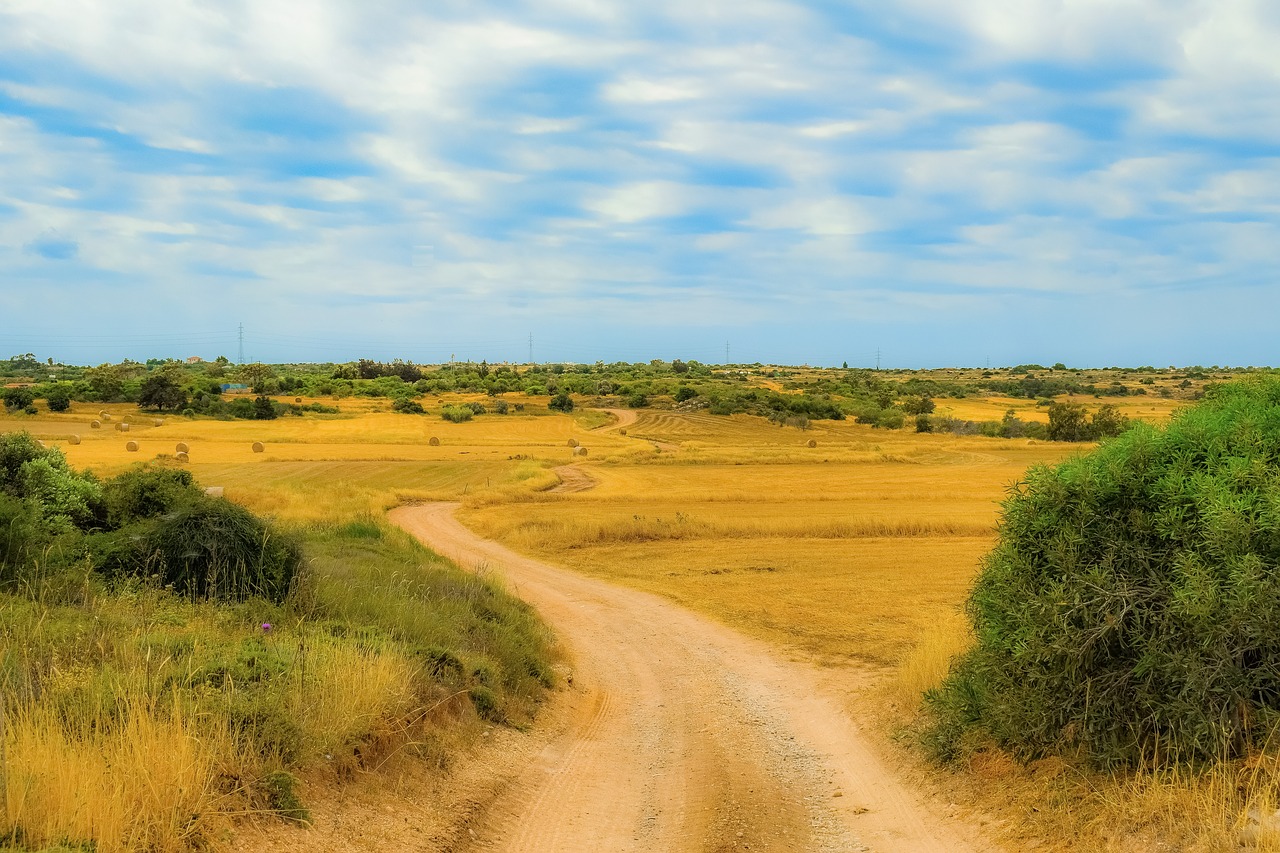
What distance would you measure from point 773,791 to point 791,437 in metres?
72.5

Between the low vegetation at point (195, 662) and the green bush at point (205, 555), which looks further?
the green bush at point (205, 555)

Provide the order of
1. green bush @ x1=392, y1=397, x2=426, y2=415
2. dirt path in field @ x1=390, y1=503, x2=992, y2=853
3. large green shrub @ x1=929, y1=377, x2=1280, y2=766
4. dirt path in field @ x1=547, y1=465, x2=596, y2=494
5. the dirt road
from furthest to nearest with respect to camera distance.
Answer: green bush @ x1=392, y1=397, x2=426, y2=415, the dirt road, dirt path in field @ x1=547, y1=465, x2=596, y2=494, dirt path in field @ x1=390, y1=503, x2=992, y2=853, large green shrub @ x1=929, y1=377, x2=1280, y2=766

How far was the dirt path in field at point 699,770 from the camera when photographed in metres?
7.06

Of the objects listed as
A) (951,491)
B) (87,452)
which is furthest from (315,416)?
(951,491)

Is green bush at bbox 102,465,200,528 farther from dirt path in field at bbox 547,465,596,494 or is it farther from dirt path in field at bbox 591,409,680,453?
dirt path in field at bbox 591,409,680,453

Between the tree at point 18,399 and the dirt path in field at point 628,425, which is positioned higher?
the tree at point 18,399

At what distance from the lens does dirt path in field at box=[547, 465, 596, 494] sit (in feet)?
144

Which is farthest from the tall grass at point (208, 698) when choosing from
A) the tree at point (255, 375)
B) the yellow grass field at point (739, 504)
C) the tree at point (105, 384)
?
the tree at point (255, 375)

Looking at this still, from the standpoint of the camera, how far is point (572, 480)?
4750 cm

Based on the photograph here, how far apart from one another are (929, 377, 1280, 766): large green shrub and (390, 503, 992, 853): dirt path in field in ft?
4.26

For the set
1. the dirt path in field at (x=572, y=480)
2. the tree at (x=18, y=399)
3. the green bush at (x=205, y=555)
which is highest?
the tree at (x=18, y=399)

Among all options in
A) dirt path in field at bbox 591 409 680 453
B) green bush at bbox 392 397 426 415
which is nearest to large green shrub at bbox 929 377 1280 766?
dirt path in field at bbox 591 409 680 453

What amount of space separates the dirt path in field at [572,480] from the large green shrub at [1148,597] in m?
35.9

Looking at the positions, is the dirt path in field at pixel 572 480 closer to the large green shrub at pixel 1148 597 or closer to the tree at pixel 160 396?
the large green shrub at pixel 1148 597
